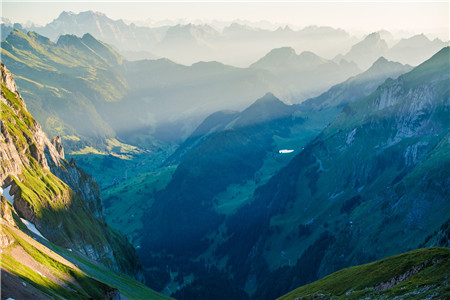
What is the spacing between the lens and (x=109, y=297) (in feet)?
451

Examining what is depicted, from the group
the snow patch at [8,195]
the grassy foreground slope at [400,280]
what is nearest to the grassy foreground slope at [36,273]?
the snow patch at [8,195]

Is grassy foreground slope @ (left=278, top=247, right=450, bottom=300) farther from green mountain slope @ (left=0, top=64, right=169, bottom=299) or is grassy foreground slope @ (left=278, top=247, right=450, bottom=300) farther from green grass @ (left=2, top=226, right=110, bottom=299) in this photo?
green mountain slope @ (left=0, top=64, right=169, bottom=299)

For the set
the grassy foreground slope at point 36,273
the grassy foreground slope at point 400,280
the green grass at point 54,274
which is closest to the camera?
the grassy foreground slope at point 400,280

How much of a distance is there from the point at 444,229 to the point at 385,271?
78.5m

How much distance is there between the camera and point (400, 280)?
110 metres

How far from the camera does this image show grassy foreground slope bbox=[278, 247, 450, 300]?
90.0 m

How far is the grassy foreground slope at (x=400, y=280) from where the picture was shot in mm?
90000

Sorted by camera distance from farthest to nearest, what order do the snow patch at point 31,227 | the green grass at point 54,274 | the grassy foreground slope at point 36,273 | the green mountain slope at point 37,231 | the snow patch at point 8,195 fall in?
the snow patch at point 8,195
the snow patch at point 31,227
the green mountain slope at point 37,231
the green grass at point 54,274
the grassy foreground slope at point 36,273

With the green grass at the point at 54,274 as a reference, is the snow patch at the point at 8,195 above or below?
above

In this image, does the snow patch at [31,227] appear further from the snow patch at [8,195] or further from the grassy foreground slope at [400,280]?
the grassy foreground slope at [400,280]

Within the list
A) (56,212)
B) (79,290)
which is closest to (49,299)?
(79,290)

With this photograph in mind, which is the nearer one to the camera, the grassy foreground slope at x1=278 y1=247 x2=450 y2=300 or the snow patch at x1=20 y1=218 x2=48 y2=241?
the grassy foreground slope at x1=278 y1=247 x2=450 y2=300

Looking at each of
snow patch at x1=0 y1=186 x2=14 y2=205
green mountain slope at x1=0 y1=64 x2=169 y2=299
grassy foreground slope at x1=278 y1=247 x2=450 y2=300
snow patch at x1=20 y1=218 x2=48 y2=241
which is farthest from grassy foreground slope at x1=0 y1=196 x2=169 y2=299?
grassy foreground slope at x1=278 y1=247 x2=450 y2=300

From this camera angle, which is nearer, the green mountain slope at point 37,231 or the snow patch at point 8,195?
the green mountain slope at point 37,231
